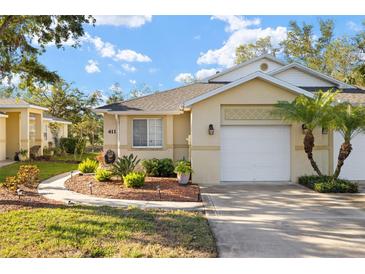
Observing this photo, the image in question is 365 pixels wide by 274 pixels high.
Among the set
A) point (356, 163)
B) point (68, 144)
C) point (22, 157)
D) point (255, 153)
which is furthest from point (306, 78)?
point (68, 144)

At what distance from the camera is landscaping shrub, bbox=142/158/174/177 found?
46.7 ft

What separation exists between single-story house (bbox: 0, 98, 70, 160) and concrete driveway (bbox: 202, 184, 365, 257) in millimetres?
16219

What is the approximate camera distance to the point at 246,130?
511 inches

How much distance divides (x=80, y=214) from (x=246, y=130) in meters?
7.78

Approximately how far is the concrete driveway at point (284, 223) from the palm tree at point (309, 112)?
218 cm

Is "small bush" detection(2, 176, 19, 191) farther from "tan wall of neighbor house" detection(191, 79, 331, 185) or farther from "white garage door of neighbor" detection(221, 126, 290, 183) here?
"white garage door of neighbor" detection(221, 126, 290, 183)

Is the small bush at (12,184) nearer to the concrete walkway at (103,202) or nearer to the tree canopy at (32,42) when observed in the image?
the concrete walkway at (103,202)

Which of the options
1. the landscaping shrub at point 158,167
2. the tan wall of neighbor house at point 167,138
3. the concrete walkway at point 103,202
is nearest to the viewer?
the concrete walkway at point 103,202

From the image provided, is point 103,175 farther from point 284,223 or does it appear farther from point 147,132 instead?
point 284,223

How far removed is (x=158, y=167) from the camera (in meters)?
14.2

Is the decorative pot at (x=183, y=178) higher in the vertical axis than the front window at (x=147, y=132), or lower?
lower

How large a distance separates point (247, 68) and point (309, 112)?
7.56 metres

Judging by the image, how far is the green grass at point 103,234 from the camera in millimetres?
5465

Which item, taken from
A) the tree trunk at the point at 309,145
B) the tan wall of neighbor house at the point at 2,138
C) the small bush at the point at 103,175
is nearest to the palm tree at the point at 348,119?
the tree trunk at the point at 309,145
